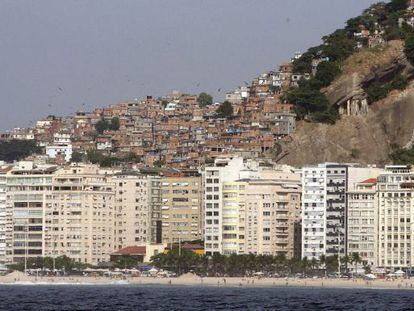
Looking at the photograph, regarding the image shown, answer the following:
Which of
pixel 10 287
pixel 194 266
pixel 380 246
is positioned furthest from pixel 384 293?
pixel 10 287

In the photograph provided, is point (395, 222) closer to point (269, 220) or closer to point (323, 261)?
point (323, 261)

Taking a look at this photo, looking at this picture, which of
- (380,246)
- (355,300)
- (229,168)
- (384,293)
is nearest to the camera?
(355,300)

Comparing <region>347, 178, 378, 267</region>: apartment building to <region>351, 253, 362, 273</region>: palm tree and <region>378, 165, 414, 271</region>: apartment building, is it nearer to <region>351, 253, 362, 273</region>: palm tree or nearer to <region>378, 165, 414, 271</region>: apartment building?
<region>378, 165, 414, 271</region>: apartment building

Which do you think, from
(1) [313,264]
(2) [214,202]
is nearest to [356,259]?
(1) [313,264]

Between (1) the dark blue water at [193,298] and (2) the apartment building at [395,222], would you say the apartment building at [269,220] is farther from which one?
(2) the apartment building at [395,222]

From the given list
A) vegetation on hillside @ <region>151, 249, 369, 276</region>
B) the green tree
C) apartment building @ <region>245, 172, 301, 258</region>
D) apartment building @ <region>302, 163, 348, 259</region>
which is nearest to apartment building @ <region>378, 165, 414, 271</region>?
vegetation on hillside @ <region>151, 249, 369, 276</region>

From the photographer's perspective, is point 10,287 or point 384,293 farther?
point 10,287

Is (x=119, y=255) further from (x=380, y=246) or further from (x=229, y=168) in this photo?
(x=380, y=246)
